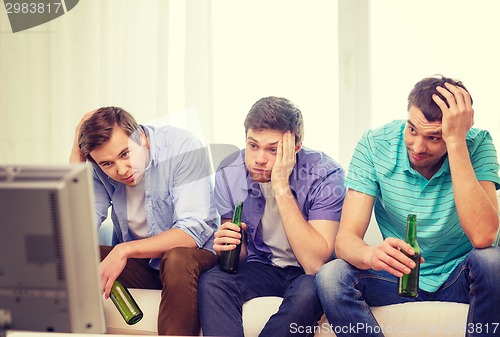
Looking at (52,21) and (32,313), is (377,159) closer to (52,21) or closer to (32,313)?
(32,313)

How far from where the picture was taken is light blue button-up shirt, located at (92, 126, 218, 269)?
2168 mm

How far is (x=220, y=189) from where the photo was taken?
2189 mm

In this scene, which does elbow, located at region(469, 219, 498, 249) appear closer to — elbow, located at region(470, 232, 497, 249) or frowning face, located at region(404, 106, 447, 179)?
elbow, located at region(470, 232, 497, 249)

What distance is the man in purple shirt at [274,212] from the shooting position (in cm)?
196

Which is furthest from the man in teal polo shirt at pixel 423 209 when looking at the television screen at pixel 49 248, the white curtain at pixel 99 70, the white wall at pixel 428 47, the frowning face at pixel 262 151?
the white curtain at pixel 99 70

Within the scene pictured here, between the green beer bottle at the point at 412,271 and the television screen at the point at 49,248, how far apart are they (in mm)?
1024

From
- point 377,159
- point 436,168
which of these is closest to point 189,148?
point 377,159

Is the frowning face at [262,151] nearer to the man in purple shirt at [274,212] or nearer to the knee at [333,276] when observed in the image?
the man in purple shirt at [274,212]

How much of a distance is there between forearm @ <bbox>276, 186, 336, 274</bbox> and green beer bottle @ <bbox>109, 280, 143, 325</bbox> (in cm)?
48

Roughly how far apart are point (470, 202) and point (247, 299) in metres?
0.66

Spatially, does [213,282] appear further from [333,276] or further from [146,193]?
[146,193]

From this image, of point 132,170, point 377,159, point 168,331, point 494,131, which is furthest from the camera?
point 494,131

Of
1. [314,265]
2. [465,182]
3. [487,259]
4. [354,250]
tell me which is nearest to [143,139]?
[314,265]

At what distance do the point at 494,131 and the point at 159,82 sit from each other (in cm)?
135
